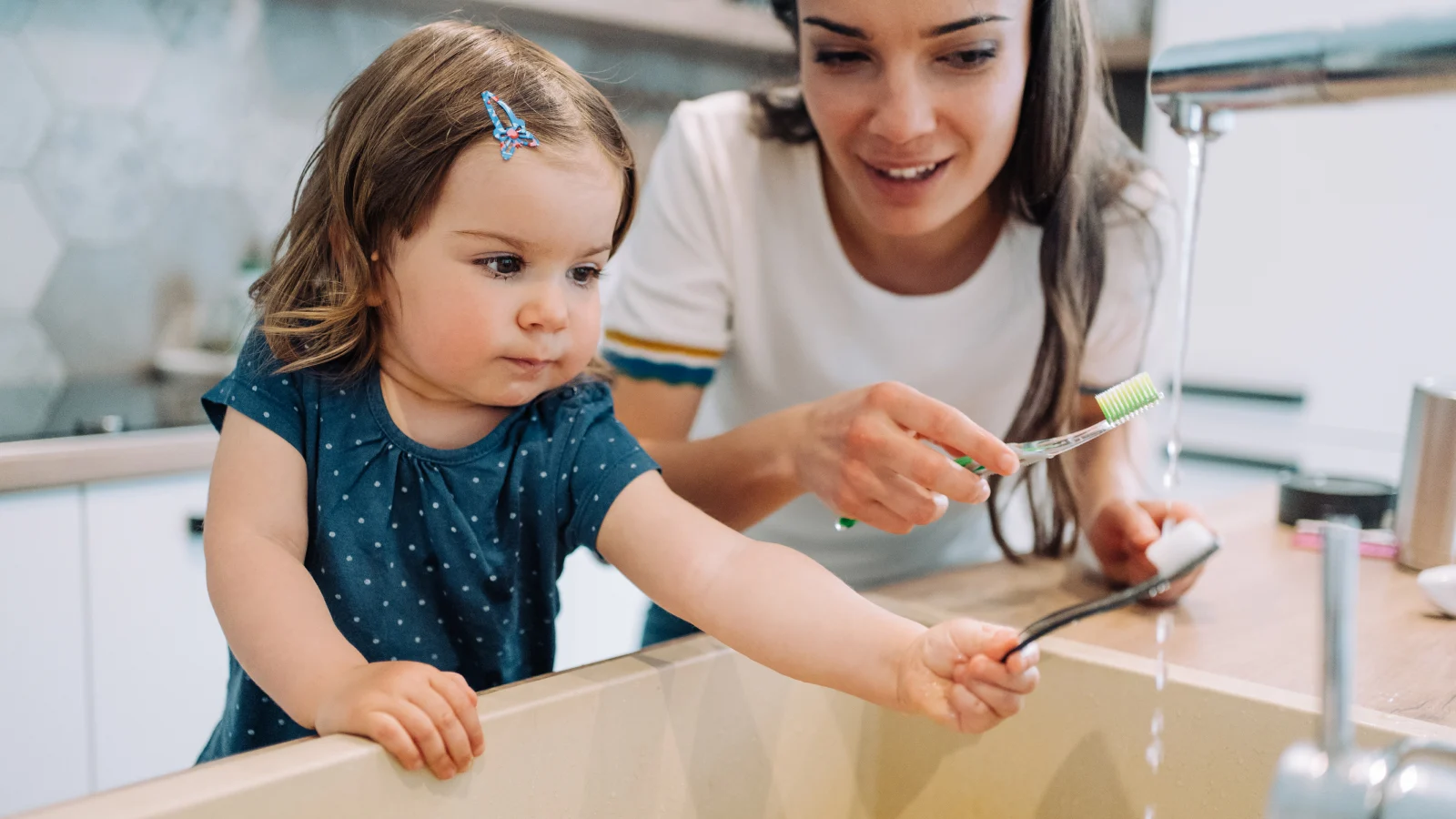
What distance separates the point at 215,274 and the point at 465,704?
145cm

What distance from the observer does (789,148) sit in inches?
44.0

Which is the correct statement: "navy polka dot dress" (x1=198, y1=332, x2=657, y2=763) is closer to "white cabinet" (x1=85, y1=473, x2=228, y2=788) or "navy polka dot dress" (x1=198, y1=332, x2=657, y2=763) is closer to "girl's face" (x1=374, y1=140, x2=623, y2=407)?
"girl's face" (x1=374, y1=140, x2=623, y2=407)

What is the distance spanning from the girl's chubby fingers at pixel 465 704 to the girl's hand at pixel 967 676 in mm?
211

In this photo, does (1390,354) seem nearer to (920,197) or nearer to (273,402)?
(920,197)

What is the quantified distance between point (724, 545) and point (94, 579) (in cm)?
100

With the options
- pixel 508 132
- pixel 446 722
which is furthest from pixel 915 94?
pixel 446 722

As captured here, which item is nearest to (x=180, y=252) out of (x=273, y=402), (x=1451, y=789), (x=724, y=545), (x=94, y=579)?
(x=94, y=579)

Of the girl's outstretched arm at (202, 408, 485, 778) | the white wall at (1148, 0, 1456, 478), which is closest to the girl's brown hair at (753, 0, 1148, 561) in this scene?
the girl's outstretched arm at (202, 408, 485, 778)

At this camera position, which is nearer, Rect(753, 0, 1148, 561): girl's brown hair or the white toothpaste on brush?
the white toothpaste on brush

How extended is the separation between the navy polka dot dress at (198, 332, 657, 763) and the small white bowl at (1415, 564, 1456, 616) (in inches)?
24.3

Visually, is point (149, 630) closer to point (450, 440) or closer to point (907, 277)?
point (450, 440)

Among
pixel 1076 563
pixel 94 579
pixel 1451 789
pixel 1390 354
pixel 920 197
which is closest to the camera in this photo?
pixel 1451 789

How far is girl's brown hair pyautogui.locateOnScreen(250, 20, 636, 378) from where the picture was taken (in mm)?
675

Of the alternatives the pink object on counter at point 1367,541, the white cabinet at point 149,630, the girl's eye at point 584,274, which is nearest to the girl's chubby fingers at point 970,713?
the girl's eye at point 584,274
